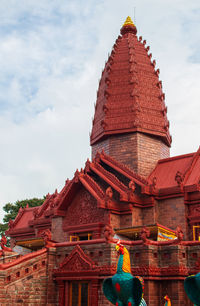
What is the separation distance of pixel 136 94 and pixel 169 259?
1276 cm

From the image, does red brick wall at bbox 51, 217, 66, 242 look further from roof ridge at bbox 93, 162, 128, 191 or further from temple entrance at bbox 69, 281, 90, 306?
temple entrance at bbox 69, 281, 90, 306

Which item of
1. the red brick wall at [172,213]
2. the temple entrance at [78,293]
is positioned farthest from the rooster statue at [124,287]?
the red brick wall at [172,213]

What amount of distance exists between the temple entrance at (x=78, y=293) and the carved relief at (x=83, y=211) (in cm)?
425

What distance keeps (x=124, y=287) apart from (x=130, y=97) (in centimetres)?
1604

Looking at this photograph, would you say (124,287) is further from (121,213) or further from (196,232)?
(121,213)

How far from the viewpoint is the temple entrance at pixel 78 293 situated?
682 inches

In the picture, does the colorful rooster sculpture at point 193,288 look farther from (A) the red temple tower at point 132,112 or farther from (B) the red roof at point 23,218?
(B) the red roof at point 23,218

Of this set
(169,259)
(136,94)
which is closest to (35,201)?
(136,94)

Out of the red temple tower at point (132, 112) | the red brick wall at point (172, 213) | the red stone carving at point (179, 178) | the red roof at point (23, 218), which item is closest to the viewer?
the red brick wall at point (172, 213)

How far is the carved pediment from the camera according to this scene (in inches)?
674

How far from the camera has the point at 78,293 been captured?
17.7 metres

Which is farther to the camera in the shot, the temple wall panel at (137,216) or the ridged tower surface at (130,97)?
the ridged tower surface at (130,97)

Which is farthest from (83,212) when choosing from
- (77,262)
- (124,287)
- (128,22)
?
(128,22)

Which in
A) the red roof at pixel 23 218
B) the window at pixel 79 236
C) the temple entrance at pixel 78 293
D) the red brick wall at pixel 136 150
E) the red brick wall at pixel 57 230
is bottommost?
the temple entrance at pixel 78 293
